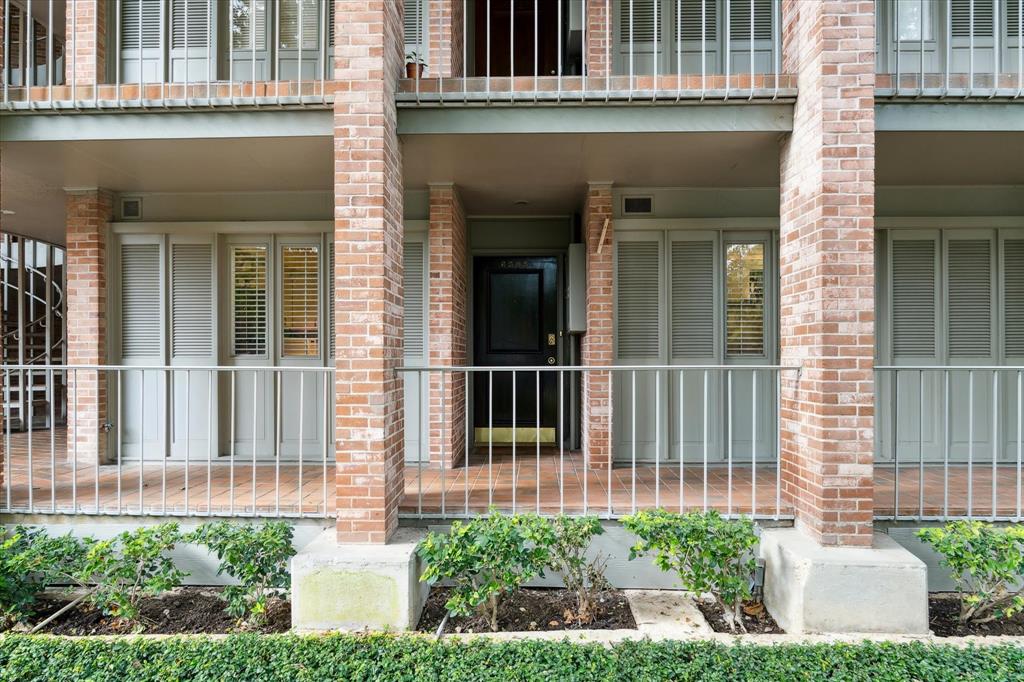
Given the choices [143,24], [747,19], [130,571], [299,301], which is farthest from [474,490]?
[143,24]

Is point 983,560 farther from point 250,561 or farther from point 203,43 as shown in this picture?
point 203,43

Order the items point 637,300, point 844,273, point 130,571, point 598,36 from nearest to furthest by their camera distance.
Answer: point 130,571
point 844,273
point 598,36
point 637,300

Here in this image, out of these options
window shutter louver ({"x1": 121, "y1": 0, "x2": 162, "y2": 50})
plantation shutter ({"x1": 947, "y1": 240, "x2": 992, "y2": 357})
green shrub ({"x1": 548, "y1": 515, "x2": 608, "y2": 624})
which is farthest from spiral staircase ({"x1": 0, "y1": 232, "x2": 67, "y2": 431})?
plantation shutter ({"x1": 947, "y1": 240, "x2": 992, "y2": 357})

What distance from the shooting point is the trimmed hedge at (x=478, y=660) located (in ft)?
8.74

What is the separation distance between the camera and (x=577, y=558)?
10.7ft

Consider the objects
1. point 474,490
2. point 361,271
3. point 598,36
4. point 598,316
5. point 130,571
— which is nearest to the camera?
point 130,571

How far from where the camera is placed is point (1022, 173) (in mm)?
4887

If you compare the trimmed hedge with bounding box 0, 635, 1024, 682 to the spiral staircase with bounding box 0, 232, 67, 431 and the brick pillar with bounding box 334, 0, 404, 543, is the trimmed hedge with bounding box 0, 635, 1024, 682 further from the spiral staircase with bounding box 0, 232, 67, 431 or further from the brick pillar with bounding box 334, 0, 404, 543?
the spiral staircase with bounding box 0, 232, 67, 431

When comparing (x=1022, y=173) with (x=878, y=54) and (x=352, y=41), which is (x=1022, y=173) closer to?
(x=878, y=54)

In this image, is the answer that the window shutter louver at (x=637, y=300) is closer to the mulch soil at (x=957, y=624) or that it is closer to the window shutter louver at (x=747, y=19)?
the window shutter louver at (x=747, y=19)

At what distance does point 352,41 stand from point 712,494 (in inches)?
153

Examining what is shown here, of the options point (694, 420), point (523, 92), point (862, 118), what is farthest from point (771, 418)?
point (523, 92)

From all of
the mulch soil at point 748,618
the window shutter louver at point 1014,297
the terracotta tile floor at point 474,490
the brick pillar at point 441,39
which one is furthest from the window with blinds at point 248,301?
the window shutter louver at point 1014,297

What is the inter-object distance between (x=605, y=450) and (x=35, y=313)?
899cm
